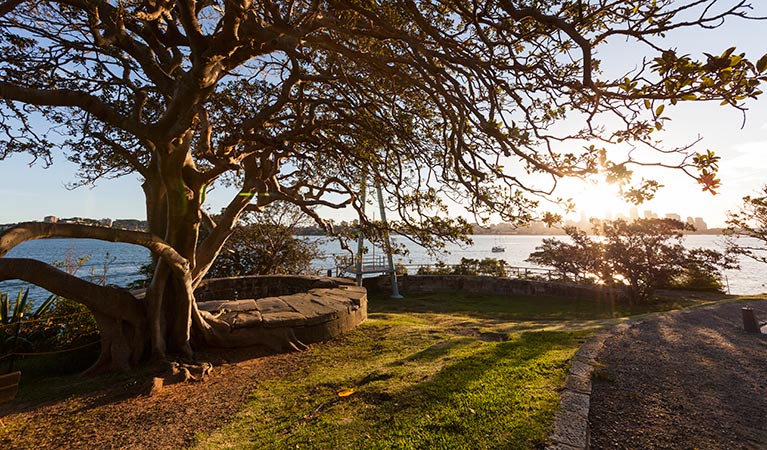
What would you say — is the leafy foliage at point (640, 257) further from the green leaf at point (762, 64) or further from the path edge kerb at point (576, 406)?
the green leaf at point (762, 64)

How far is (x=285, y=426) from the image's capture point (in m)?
3.55

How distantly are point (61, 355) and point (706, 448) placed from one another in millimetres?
9017

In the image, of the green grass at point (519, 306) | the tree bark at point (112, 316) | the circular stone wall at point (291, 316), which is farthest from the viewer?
the green grass at point (519, 306)

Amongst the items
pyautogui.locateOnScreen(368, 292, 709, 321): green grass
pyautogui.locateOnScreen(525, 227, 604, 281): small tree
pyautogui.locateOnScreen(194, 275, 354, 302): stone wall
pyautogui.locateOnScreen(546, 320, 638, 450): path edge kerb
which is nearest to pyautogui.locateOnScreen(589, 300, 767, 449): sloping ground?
pyautogui.locateOnScreen(546, 320, 638, 450): path edge kerb

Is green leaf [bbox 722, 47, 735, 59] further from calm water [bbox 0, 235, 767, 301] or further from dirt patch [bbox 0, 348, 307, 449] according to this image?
dirt patch [bbox 0, 348, 307, 449]

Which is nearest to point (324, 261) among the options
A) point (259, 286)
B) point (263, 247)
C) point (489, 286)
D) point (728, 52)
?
point (263, 247)

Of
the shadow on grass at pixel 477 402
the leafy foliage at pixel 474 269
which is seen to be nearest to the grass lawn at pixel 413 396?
the shadow on grass at pixel 477 402

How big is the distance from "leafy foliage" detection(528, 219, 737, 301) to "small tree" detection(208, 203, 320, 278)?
13.3m

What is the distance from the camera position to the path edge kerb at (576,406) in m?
2.72

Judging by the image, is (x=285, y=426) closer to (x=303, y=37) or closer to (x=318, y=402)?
(x=318, y=402)

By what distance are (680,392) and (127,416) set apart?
268 inches

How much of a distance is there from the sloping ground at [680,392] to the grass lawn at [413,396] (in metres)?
0.55

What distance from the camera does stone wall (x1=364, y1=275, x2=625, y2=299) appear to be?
15.4m

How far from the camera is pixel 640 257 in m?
15.0
